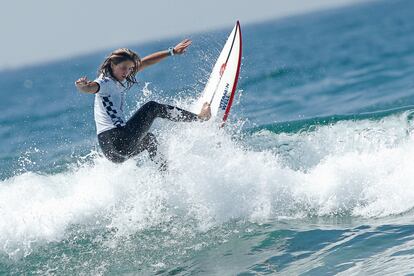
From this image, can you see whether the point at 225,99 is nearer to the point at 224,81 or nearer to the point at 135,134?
the point at 224,81

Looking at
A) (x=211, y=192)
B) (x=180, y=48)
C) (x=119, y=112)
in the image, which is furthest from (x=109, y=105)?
(x=211, y=192)

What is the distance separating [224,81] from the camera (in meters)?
10.5

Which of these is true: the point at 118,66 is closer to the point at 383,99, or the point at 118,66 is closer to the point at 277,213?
the point at 277,213

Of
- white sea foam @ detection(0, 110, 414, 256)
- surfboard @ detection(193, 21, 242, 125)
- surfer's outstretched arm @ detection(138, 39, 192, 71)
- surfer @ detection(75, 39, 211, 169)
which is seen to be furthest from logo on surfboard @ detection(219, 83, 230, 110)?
surfer @ detection(75, 39, 211, 169)

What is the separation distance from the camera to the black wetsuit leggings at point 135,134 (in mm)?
8451

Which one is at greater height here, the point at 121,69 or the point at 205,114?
the point at 121,69

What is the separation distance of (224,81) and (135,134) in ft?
7.91

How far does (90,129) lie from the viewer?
20125 millimetres

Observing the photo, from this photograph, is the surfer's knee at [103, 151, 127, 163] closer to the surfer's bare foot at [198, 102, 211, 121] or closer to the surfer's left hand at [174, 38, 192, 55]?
the surfer's bare foot at [198, 102, 211, 121]

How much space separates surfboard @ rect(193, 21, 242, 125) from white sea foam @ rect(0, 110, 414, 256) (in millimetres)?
497

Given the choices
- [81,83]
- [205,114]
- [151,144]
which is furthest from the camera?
[205,114]

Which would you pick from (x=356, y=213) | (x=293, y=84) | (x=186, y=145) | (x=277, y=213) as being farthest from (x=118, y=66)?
(x=293, y=84)

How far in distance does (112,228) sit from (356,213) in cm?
323

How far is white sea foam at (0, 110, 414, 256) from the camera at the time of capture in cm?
874
